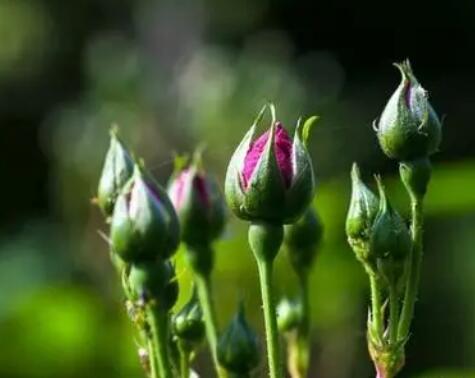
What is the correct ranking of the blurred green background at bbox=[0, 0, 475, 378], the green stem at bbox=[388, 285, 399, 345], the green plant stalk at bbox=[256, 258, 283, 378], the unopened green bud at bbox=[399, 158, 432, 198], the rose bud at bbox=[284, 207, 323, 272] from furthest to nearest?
the blurred green background at bbox=[0, 0, 475, 378], the rose bud at bbox=[284, 207, 323, 272], the unopened green bud at bbox=[399, 158, 432, 198], the green stem at bbox=[388, 285, 399, 345], the green plant stalk at bbox=[256, 258, 283, 378]

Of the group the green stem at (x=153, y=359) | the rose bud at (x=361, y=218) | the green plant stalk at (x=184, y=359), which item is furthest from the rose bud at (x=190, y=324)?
the rose bud at (x=361, y=218)

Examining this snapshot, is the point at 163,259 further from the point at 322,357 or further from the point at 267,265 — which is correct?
the point at 322,357

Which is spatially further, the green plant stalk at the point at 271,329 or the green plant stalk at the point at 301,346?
the green plant stalk at the point at 301,346

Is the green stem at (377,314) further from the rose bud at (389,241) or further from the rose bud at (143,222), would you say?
the rose bud at (143,222)

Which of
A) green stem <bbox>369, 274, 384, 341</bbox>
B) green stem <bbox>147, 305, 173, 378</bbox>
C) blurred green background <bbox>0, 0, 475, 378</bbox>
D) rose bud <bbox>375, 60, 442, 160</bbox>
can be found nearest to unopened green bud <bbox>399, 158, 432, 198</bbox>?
rose bud <bbox>375, 60, 442, 160</bbox>

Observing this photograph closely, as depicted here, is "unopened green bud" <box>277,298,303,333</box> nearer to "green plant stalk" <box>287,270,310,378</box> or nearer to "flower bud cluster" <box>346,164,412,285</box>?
"green plant stalk" <box>287,270,310,378</box>

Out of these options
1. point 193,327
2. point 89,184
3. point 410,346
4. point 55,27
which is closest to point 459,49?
point 55,27

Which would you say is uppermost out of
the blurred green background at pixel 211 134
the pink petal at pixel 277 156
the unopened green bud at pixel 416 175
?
the blurred green background at pixel 211 134
